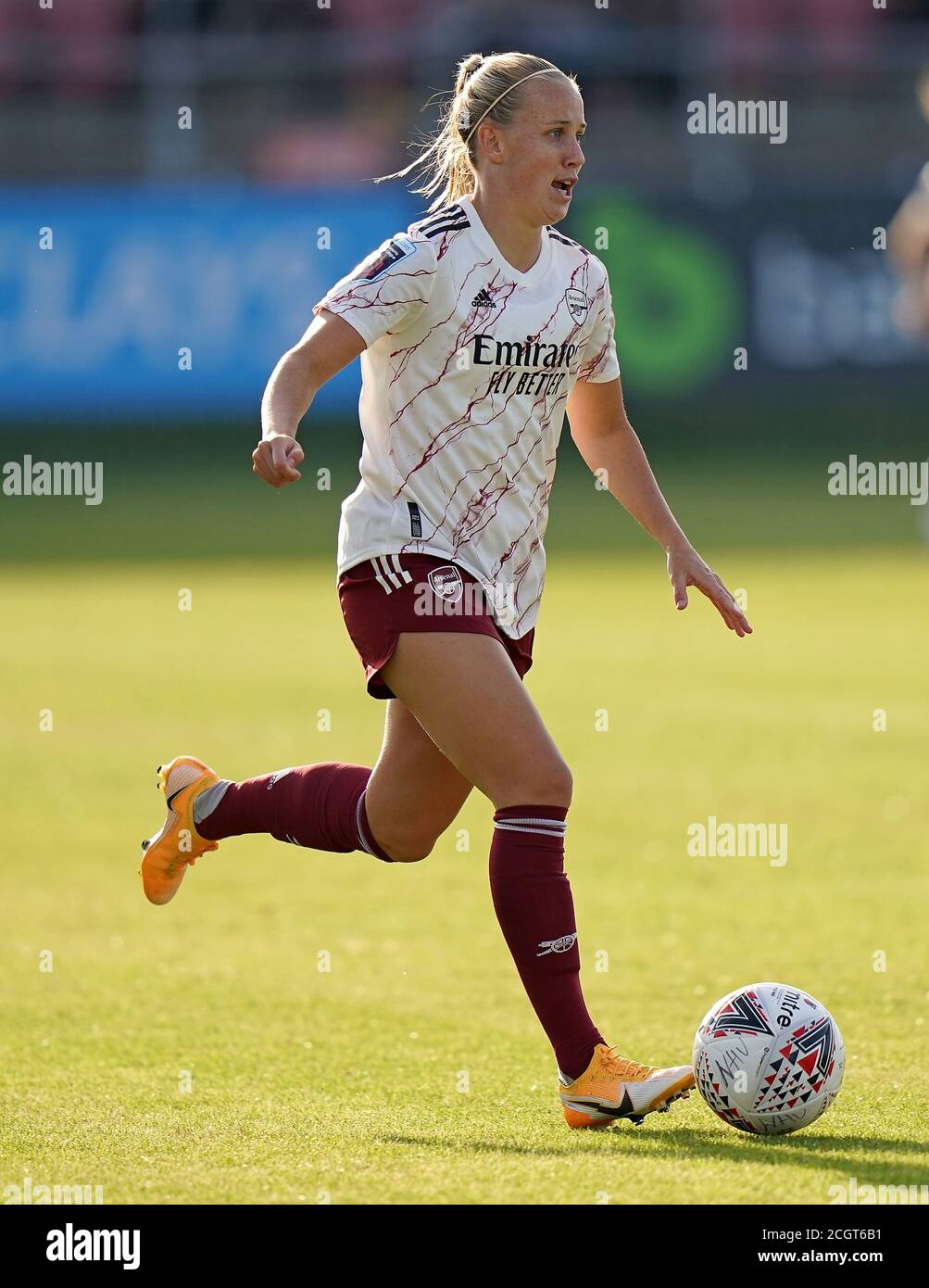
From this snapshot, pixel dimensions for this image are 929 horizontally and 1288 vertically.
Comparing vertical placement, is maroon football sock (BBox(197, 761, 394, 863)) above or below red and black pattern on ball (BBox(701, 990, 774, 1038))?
above

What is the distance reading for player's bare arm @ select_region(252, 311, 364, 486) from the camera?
168 inches

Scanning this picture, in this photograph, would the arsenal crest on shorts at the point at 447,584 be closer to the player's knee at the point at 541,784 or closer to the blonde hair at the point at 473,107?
the player's knee at the point at 541,784

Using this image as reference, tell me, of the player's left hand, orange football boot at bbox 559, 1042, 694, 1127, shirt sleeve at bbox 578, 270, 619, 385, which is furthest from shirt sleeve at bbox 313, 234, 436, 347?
orange football boot at bbox 559, 1042, 694, 1127

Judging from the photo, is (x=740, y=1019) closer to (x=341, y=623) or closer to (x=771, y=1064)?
(x=771, y=1064)

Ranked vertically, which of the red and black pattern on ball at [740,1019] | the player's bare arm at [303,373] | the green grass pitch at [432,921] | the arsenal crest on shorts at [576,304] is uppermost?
the arsenal crest on shorts at [576,304]

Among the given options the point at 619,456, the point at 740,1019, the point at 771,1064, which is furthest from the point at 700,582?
the point at 771,1064

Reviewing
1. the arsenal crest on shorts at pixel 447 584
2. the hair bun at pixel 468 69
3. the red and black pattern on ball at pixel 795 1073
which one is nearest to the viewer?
the red and black pattern on ball at pixel 795 1073

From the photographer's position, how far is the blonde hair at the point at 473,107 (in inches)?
184

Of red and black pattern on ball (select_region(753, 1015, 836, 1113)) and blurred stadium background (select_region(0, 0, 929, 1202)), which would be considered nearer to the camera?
red and black pattern on ball (select_region(753, 1015, 836, 1113))

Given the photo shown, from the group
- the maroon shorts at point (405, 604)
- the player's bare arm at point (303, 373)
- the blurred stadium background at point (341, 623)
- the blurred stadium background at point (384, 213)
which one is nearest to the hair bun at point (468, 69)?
the player's bare arm at point (303, 373)

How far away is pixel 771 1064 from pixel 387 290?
191 cm

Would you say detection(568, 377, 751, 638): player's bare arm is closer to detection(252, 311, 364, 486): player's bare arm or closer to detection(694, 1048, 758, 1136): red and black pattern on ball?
detection(252, 311, 364, 486): player's bare arm

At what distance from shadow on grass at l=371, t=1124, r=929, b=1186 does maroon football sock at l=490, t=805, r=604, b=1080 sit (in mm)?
214

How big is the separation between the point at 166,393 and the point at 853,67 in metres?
8.01
